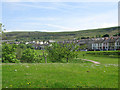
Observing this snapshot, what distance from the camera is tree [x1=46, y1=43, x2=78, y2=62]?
17156 mm

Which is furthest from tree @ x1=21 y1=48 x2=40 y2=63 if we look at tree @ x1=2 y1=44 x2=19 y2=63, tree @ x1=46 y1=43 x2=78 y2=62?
tree @ x1=46 y1=43 x2=78 y2=62

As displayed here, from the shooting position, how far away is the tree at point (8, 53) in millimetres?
16395

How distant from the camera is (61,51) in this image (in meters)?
17.2

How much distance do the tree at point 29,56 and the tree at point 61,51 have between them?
1.81m

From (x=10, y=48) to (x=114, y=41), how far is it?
15.4 m

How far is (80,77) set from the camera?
804cm

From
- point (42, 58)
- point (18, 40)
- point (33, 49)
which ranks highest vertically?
→ point (18, 40)

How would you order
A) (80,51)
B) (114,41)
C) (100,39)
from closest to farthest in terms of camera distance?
(80,51)
(114,41)
(100,39)

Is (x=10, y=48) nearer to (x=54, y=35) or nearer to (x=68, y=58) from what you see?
(x=54, y=35)

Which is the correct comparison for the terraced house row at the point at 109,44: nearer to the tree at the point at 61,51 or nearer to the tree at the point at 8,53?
the tree at the point at 61,51

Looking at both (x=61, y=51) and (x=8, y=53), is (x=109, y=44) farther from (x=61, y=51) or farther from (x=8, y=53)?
(x=8, y=53)

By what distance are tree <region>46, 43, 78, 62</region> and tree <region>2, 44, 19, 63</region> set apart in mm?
4292

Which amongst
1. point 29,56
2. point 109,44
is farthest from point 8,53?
point 109,44

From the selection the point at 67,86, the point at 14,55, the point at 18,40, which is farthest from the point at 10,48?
the point at 67,86
